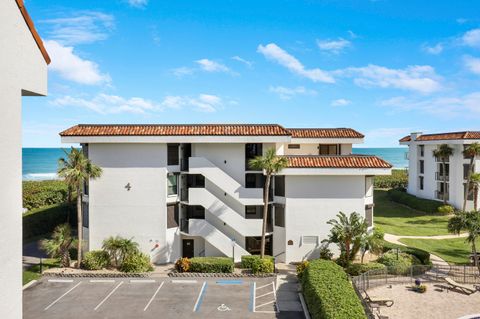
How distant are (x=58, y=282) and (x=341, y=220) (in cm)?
2298

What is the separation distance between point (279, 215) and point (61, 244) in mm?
18785

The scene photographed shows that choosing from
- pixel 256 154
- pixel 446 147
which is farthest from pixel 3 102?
pixel 446 147

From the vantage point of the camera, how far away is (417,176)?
62.7 meters

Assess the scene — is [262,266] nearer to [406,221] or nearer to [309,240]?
[309,240]

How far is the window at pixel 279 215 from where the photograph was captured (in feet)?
104

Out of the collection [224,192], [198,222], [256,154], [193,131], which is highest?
[193,131]

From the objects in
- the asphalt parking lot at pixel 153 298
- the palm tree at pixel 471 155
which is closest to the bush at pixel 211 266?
the asphalt parking lot at pixel 153 298

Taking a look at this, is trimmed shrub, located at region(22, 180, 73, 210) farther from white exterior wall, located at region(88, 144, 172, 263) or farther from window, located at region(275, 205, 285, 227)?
window, located at region(275, 205, 285, 227)

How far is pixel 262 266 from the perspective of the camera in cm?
2906

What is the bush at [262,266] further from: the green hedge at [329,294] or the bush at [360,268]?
the bush at [360,268]

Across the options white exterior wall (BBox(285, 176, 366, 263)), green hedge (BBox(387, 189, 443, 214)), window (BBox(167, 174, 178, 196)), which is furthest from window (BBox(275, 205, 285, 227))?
green hedge (BBox(387, 189, 443, 214))

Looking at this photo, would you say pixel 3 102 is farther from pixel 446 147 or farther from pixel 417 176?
pixel 417 176

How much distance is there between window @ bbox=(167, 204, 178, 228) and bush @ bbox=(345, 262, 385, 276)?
15395 mm

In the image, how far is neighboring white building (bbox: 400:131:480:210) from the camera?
50900mm
